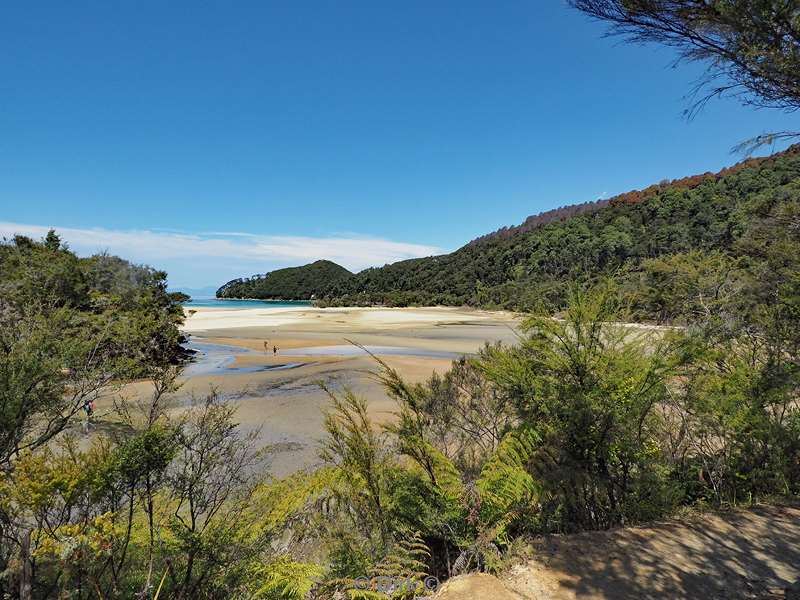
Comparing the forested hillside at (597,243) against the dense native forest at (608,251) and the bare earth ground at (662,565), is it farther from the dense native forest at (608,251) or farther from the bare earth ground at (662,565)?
the bare earth ground at (662,565)

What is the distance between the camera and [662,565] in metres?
3.83

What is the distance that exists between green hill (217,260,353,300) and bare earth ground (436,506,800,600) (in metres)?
144

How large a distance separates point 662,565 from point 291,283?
17537 cm

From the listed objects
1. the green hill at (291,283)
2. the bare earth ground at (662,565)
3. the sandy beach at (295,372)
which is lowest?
the sandy beach at (295,372)

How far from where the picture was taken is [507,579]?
3.71 meters

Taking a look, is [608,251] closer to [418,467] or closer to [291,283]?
[418,467]

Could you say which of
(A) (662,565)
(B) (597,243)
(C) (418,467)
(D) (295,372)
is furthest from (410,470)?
(B) (597,243)

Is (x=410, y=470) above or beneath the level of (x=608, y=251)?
beneath

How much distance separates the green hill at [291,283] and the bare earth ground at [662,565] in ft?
471

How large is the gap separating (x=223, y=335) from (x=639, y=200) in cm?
13059

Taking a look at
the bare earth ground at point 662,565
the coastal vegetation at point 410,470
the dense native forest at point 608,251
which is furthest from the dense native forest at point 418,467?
the dense native forest at point 608,251

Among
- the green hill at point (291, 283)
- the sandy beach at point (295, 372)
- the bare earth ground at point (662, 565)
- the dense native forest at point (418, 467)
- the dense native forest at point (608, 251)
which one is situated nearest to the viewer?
the bare earth ground at point (662, 565)

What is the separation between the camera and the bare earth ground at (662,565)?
3.42m

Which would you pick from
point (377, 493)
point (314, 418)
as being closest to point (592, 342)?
point (377, 493)
